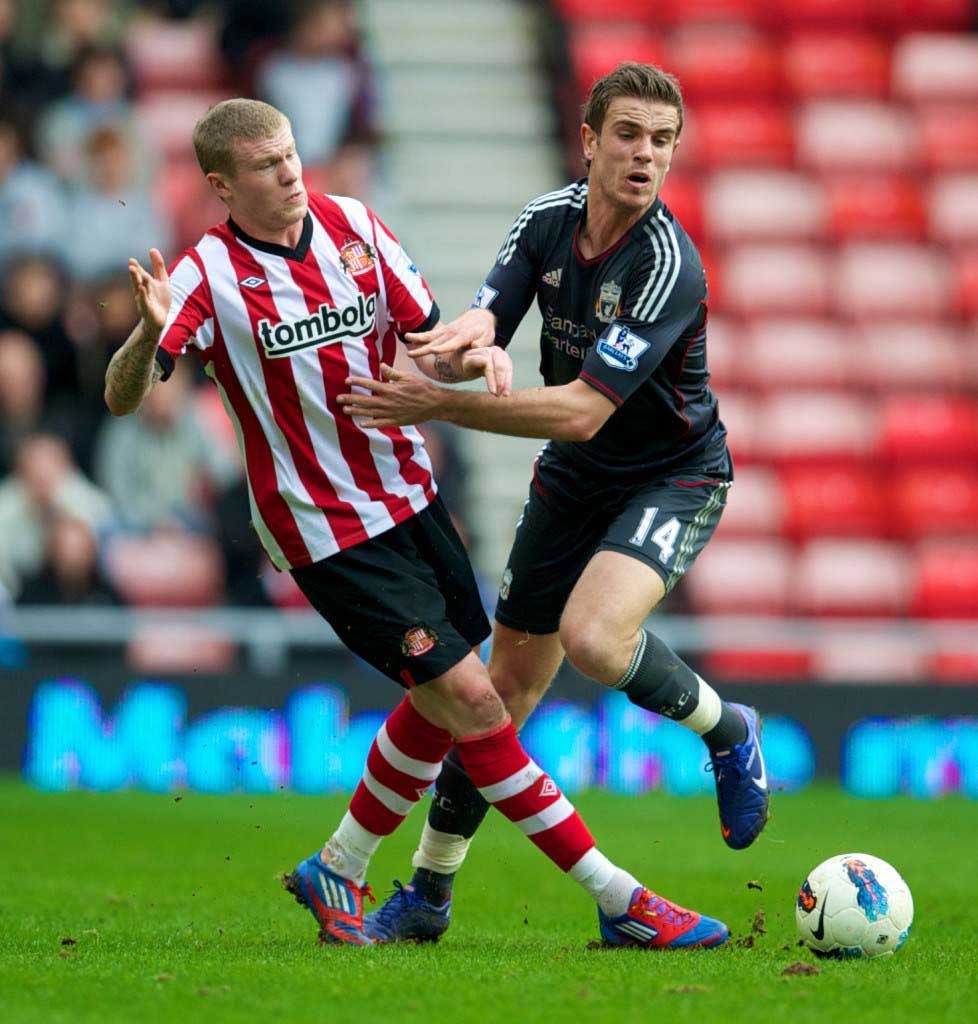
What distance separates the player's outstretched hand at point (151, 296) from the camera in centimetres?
471

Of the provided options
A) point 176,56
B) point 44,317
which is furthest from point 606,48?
point 44,317

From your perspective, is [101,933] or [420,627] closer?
[420,627]

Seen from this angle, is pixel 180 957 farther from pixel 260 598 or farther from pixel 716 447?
pixel 260 598

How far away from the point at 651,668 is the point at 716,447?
79 centimetres

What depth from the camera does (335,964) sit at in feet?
15.8

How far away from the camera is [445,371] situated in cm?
524

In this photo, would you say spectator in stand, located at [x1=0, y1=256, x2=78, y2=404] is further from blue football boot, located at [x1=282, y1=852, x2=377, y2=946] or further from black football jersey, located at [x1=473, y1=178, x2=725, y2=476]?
blue football boot, located at [x1=282, y1=852, x2=377, y2=946]

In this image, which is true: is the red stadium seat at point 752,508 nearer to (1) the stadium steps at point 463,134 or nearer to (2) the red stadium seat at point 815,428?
(2) the red stadium seat at point 815,428

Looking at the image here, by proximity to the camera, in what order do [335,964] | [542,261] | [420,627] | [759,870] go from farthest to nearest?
1. [759,870]
2. [542,261]
3. [420,627]
4. [335,964]

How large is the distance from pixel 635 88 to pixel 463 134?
10.7 m

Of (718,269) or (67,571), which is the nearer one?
(67,571)

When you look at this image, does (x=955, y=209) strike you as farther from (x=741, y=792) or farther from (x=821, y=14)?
(x=741, y=792)

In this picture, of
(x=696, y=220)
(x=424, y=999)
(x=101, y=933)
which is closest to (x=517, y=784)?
(x=424, y=999)

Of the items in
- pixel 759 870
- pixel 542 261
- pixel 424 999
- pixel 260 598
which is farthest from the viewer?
pixel 260 598
